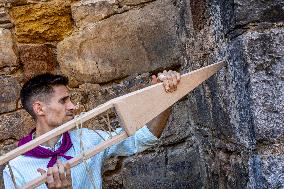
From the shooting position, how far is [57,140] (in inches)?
74.4

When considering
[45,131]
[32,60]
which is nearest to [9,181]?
[45,131]

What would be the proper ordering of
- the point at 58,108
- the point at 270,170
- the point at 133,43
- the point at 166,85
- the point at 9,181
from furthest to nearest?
1. the point at 133,43
2. the point at 58,108
3. the point at 9,181
4. the point at 166,85
5. the point at 270,170

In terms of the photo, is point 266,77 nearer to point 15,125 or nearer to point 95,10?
point 95,10

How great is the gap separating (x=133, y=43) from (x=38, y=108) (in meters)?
0.55

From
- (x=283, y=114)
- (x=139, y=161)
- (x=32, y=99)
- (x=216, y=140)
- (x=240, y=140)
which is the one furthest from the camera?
(x=139, y=161)

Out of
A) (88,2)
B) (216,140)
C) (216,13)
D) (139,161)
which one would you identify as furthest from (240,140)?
(88,2)

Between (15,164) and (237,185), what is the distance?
920 millimetres

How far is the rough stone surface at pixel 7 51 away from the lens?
83.0 inches

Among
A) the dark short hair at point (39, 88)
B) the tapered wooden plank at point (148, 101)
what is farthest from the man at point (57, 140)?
the tapered wooden plank at point (148, 101)

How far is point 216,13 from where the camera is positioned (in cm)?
147

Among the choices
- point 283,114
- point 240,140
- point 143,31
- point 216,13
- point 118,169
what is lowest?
point 118,169

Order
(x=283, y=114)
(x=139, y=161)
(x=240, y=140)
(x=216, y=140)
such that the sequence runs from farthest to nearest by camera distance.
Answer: (x=139, y=161) < (x=216, y=140) < (x=240, y=140) < (x=283, y=114)

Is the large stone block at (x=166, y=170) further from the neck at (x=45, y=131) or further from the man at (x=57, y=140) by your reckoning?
the neck at (x=45, y=131)

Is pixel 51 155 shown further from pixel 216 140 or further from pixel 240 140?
pixel 240 140
